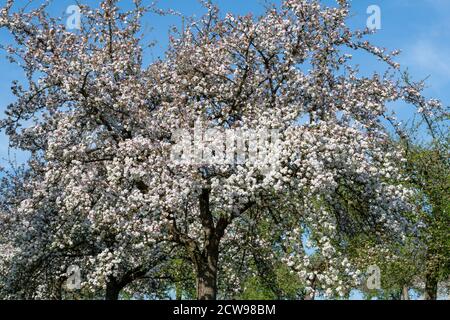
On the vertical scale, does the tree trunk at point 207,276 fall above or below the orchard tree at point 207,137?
below

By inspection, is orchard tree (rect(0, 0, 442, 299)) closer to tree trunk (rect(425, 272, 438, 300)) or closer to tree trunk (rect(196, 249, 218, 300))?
tree trunk (rect(196, 249, 218, 300))

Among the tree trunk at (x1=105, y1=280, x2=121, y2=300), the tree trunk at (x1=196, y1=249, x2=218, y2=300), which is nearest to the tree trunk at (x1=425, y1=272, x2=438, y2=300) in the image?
the tree trunk at (x1=196, y1=249, x2=218, y2=300)

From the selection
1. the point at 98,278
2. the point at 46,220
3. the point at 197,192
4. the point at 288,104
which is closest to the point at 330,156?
the point at 288,104

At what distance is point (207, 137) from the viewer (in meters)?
17.7

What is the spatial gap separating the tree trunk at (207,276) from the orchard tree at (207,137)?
0.05 metres

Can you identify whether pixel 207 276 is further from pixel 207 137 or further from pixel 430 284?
pixel 430 284

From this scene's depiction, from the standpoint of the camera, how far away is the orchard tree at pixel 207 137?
17.0 metres

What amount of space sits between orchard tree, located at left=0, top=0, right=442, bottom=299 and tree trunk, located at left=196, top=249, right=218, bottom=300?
0.17ft

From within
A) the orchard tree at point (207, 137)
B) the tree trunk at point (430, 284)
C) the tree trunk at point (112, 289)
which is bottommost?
the tree trunk at point (112, 289)

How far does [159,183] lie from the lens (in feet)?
57.0

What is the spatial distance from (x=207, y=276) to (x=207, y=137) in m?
5.03

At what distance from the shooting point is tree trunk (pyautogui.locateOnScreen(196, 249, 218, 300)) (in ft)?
64.4

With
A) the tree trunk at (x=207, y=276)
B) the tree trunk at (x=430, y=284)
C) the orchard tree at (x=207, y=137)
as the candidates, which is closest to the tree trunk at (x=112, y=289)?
the orchard tree at (x=207, y=137)

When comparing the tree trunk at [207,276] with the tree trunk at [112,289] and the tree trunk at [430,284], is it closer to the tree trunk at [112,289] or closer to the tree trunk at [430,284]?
the tree trunk at [112,289]
